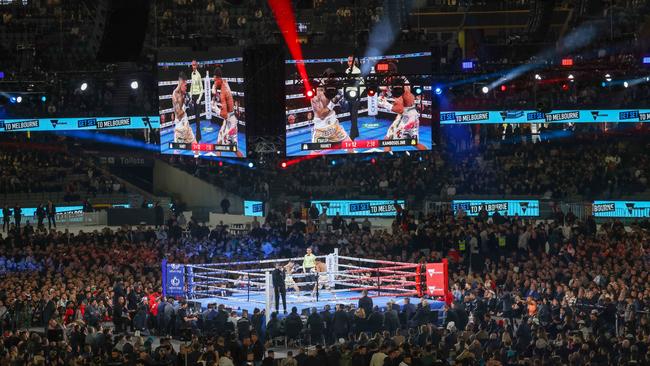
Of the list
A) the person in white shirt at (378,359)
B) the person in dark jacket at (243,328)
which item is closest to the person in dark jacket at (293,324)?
the person in dark jacket at (243,328)

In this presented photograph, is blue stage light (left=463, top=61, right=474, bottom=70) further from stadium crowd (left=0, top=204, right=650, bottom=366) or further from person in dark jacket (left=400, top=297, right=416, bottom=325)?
person in dark jacket (left=400, top=297, right=416, bottom=325)

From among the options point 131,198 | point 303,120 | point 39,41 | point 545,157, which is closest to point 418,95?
point 303,120

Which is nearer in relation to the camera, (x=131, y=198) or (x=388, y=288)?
(x=388, y=288)

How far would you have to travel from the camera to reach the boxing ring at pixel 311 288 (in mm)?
24875

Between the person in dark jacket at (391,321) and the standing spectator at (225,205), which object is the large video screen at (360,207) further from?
the person in dark jacket at (391,321)

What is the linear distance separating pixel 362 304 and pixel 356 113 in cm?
1102

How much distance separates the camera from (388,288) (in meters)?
25.3

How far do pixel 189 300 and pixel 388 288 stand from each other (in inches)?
178

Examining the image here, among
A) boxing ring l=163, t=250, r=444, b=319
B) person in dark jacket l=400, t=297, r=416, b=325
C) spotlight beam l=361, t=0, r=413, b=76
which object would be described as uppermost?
spotlight beam l=361, t=0, r=413, b=76

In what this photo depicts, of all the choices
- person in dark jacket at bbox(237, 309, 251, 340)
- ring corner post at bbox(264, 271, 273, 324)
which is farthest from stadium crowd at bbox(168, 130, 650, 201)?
person in dark jacket at bbox(237, 309, 251, 340)

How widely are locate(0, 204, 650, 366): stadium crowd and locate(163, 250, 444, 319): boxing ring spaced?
0.75 m

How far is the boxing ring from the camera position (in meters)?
24.9

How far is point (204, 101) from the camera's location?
34.3 m

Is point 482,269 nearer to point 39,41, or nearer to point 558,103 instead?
point 558,103
